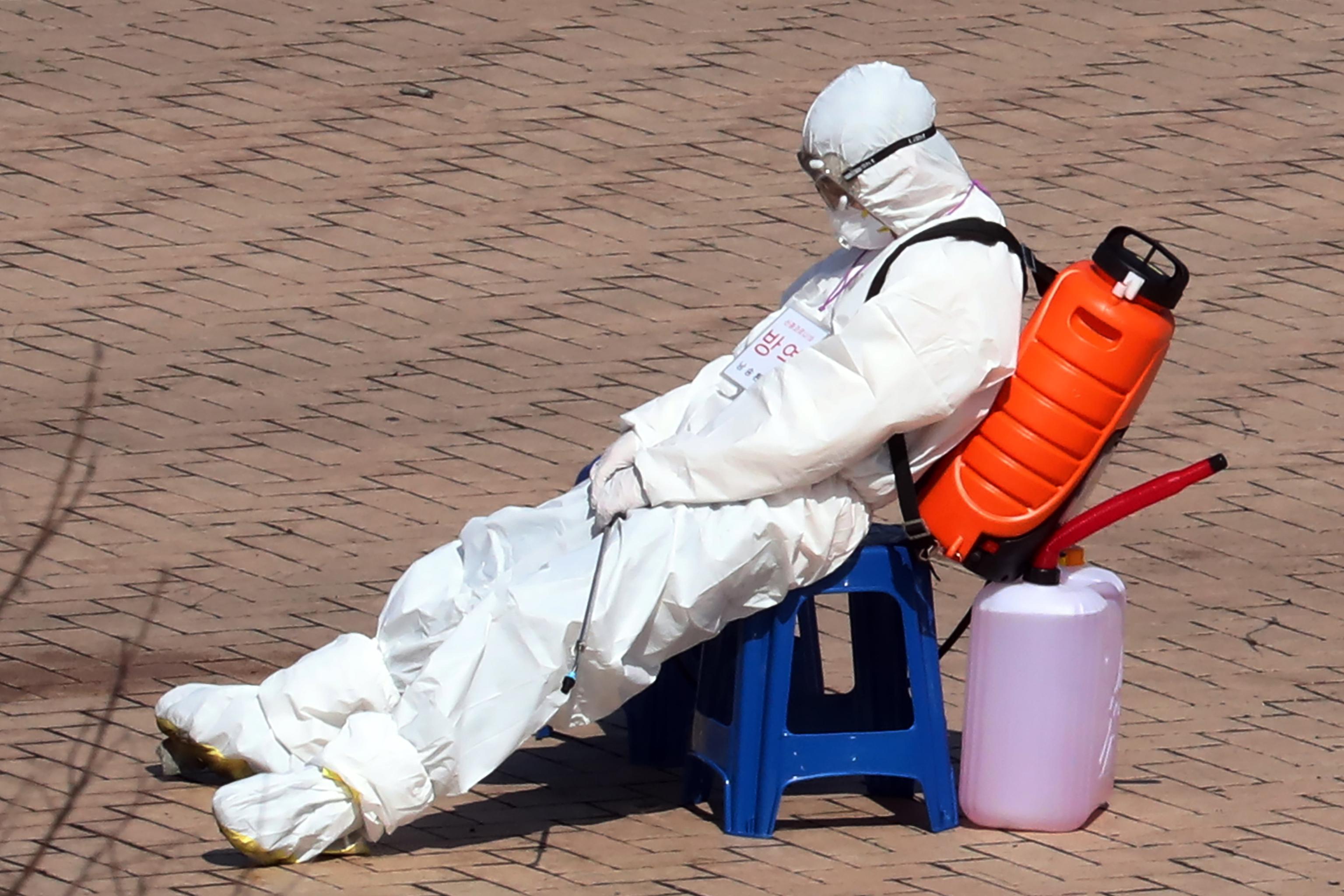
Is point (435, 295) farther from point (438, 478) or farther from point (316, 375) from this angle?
point (438, 478)

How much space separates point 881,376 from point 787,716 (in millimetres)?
812

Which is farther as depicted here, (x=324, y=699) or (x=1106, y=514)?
(x=324, y=699)

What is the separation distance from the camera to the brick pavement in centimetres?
415

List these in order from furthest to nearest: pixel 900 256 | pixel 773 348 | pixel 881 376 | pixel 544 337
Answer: pixel 544 337 → pixel 773 348 → pixel 900 256 → pixel 881 376

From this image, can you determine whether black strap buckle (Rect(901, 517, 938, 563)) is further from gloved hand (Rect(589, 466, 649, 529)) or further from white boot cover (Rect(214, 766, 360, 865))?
white boot cover (Rect(214, 766, 360, 865))

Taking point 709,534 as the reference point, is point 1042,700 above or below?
below

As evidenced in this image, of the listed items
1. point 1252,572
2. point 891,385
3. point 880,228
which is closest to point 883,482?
point 891,385

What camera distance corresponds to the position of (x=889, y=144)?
394cm

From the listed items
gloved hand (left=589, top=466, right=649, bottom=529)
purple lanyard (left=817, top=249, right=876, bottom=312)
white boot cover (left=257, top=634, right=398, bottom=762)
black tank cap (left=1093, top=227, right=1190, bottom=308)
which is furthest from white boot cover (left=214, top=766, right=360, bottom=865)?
black tank cap (left=1093, top=227, right=1190, bottom=308)

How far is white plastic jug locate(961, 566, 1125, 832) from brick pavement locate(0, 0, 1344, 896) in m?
0.10

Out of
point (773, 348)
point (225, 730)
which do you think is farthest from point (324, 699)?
point (773, 348)

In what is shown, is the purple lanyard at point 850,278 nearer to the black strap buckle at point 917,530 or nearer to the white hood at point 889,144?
the white hood at point 889,144

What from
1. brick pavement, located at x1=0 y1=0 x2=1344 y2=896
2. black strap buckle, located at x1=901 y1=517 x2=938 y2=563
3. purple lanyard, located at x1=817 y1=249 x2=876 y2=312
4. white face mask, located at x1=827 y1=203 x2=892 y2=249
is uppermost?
white face mask, located at x1=827 y1=203 x2=892 y2=249

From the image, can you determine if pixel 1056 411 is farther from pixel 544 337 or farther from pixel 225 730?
pixel 544 337
